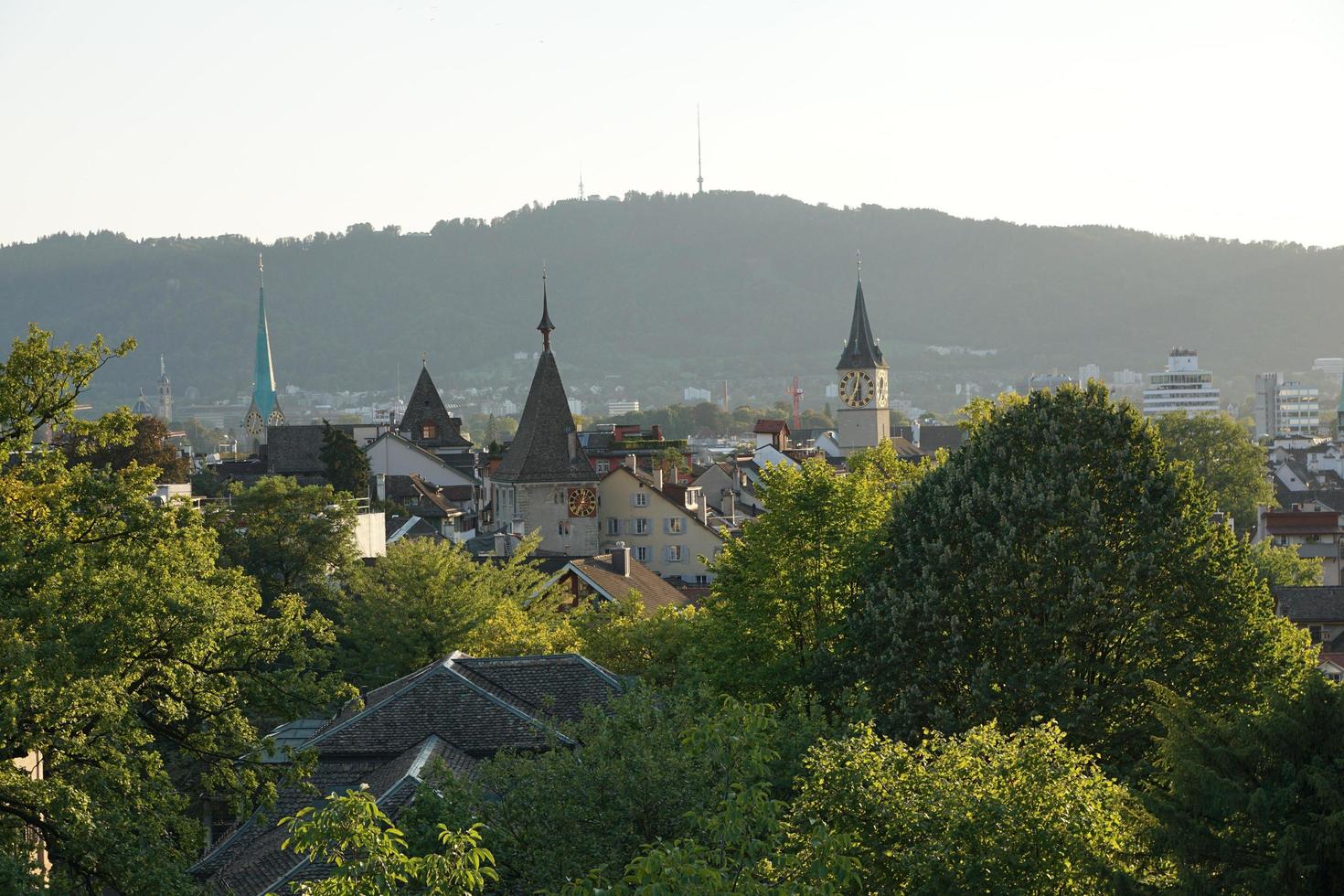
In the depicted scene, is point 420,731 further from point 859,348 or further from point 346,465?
point 859,348

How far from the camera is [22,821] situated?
19.8 m

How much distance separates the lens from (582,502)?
7706 centimetres

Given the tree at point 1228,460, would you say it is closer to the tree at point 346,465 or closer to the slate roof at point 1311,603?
the slate roof at point 1311,603

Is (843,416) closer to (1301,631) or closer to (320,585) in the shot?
(320,585)

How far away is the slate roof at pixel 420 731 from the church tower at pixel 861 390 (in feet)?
360

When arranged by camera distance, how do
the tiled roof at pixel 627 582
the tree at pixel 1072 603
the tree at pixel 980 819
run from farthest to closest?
1. the tiled roof at pixel 627 582
2. the tree at pixel 1072 603
3. the tree at pixel 980 819

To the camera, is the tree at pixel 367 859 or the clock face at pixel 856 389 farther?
the clock face at pixel 856 389

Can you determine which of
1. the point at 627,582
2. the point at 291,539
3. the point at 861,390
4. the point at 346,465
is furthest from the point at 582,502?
the point at 861,390

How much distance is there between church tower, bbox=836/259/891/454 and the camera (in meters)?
144

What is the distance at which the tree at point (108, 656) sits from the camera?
19.3 metres

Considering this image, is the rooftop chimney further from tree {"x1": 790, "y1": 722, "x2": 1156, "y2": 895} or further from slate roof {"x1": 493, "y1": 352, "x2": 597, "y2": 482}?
tree {"x1": 790, "y1": 722, "x2": 1156, "y2": 895}

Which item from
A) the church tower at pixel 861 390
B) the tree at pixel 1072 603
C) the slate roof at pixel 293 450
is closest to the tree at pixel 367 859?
the tree at pixel 1072 603

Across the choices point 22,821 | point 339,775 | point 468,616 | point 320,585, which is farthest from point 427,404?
point 22,821

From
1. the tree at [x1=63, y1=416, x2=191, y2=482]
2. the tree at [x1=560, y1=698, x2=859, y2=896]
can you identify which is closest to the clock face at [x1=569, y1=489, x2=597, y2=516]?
the tree at [x1=63, y1=416, x2=191, y2=482]
